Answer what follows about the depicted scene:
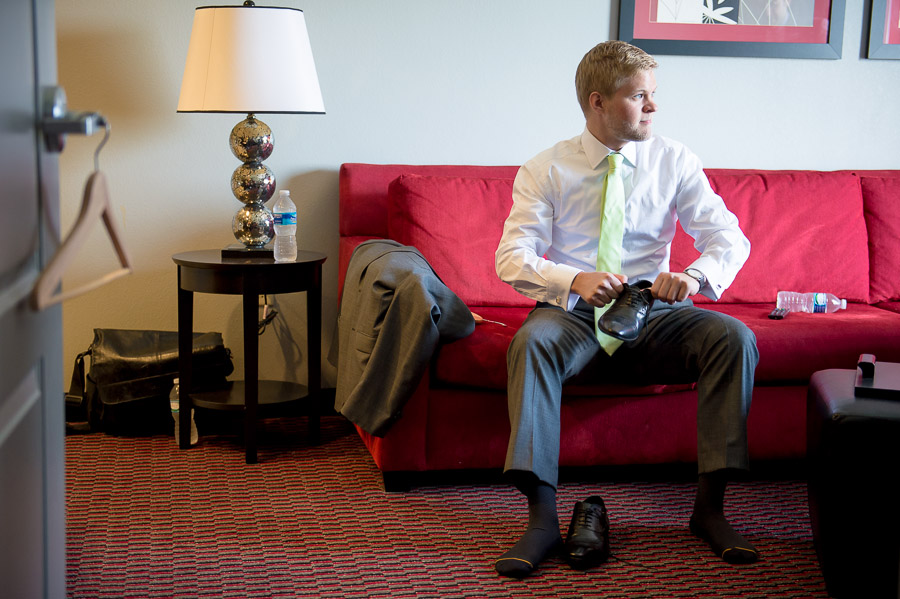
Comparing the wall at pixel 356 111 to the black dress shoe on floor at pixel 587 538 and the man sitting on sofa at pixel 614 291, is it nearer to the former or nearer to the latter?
the man sitting on sofa at pixel 614 291

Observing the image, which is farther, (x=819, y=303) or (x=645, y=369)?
(x=819, y=303)

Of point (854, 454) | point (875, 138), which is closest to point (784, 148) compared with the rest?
point (875, 138)

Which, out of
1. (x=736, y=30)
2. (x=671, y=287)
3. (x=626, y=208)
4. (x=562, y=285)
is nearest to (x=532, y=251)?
(x=562, y=285)

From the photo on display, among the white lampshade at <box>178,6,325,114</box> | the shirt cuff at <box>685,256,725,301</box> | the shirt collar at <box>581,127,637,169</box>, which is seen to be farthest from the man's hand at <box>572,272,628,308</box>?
the white lampshade at <box>178,6,325,114</box>

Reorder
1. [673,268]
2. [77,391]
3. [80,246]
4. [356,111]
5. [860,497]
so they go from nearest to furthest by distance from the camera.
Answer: [80,246]
[860,497]
[673,268]
[77,391]
[356,111]

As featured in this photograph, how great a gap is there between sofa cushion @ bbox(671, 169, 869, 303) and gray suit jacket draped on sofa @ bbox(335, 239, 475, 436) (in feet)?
2.93

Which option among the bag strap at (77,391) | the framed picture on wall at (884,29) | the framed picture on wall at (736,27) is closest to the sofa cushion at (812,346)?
the framed picture on wall at (736,27)

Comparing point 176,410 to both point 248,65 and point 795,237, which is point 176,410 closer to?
point 248,65

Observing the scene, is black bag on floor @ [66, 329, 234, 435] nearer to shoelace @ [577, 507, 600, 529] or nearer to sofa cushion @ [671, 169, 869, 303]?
shoelace @ [577, 507, 600, 529]

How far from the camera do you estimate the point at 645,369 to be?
2.09 meters

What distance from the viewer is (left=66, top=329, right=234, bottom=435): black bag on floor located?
2.62 metres

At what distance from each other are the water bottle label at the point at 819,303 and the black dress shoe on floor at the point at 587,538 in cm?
102

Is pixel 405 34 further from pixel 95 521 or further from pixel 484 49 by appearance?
pixel 95 521

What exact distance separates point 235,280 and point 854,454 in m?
1.54
